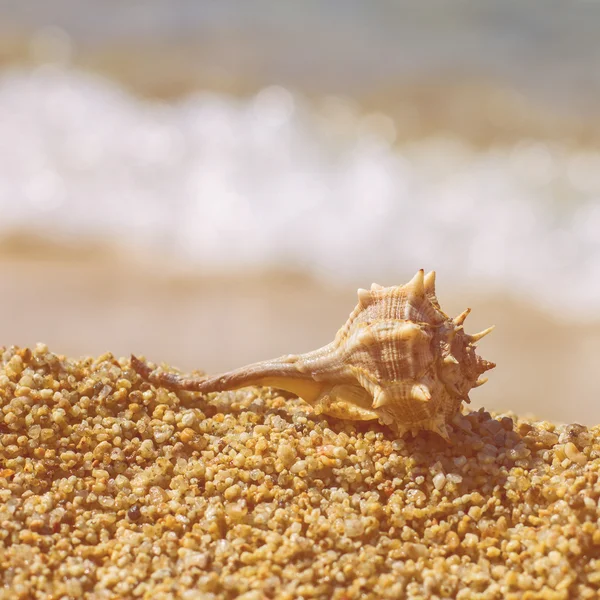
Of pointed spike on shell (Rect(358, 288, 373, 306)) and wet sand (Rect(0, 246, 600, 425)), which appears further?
wet sand (Rect(0, 246, 600, 425))

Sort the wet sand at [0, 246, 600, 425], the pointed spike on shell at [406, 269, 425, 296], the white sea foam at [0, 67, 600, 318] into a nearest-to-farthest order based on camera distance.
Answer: the pointed spike on shell at [406, 269, 425, 296] < the wet sand at [0, 246, 600, 425] < the white sea foam at [0, 67, 600, 318]

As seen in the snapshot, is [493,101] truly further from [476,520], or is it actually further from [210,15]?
[476,520]

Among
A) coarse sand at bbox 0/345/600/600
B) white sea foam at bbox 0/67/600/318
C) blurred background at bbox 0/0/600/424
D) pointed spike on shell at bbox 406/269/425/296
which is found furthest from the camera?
white sea foam at bbox 0/67/600/318

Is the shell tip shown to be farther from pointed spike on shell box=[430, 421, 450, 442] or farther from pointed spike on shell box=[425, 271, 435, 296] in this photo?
pointed spike on shell box=[430, 421, 450, 442]

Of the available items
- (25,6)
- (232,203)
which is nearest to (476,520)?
(232,203)

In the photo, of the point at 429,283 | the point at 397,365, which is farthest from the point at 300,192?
the point at 397,365

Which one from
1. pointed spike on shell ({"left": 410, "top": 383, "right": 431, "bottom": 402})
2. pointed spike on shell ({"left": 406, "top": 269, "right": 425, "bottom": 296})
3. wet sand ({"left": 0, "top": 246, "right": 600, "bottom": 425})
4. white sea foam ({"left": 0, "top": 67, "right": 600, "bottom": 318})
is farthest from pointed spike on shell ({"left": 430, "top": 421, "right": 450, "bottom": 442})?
white sea foam ({"left": 0, "top": 67, "right": 600, "bottom": 318})

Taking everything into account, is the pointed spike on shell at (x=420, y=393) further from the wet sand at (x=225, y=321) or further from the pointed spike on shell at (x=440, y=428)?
the wet sand at (x=225, y=321)
